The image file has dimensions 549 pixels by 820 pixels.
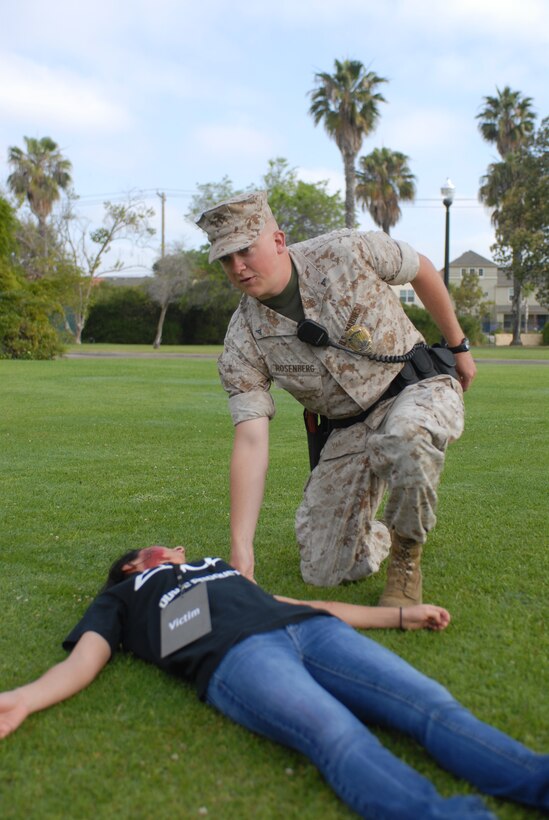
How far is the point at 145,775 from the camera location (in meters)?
2.19

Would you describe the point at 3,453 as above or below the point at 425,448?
below

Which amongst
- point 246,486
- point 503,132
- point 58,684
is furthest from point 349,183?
point 58,684

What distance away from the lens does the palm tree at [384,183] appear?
5319 centimetres

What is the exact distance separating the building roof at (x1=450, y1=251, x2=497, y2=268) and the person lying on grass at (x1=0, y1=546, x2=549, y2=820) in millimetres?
93596

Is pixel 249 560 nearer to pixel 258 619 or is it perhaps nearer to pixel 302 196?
pixel 258 619

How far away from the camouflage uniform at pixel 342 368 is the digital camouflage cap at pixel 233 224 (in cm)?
41

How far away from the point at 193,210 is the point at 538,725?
5786 cm

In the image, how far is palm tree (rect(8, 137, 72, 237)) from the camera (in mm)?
56594

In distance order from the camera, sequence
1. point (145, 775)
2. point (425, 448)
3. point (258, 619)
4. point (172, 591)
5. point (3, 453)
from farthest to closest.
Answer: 1. point (3, 453)
2. point (425, 448)
3. point (172, 591)
4. point (258, 619)
5. point (145, 775)

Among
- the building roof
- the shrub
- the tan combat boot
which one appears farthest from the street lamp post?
the building roof

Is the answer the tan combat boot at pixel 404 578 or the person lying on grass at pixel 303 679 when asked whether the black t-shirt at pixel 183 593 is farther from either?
the tan combat boot at pixel 404 578

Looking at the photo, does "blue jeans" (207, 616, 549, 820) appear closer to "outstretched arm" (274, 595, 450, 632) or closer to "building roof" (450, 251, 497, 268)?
"outstretched arm" (274, 595, 450, 632)

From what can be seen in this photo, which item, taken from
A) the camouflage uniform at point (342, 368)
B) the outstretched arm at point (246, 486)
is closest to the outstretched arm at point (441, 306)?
the camouflage uniform at point (342, 368)

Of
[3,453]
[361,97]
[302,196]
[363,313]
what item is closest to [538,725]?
[363,313]
